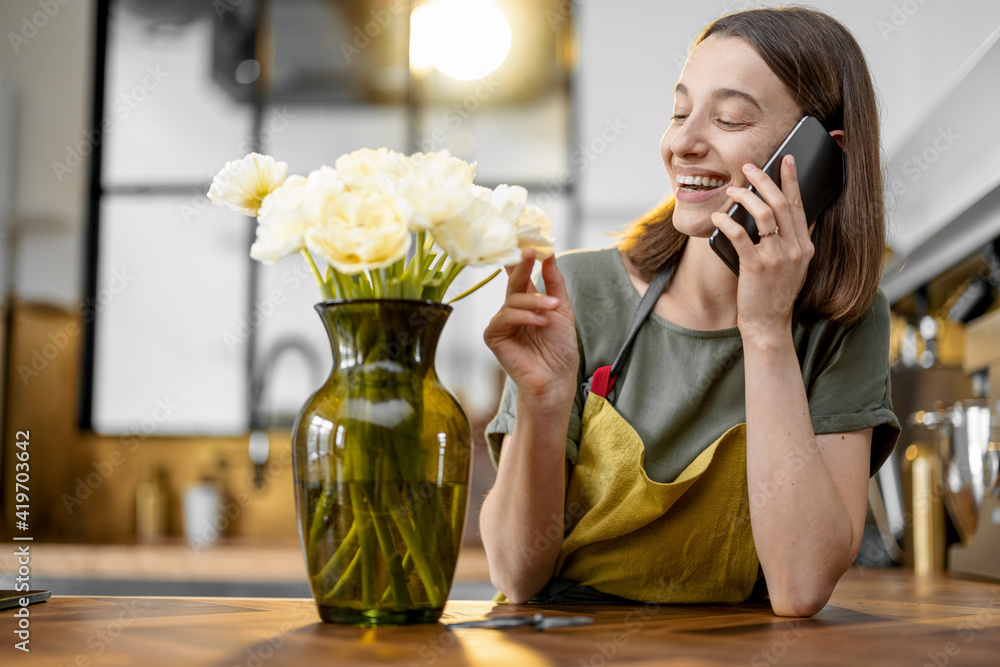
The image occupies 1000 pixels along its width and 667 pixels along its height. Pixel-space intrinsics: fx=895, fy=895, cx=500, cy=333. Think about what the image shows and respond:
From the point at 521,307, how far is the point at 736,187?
1.27 ft

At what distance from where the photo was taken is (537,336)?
33.1 inches

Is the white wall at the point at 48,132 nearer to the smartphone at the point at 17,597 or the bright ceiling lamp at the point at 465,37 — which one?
the bright ceiling lamp at the point at 465,37

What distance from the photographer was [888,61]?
7.64 ft

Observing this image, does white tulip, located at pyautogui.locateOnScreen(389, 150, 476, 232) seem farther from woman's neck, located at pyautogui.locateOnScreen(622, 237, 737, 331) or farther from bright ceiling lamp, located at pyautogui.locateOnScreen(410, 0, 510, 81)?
bright ceiling lamp, located at pyautogui.locateOnScreen(410, 0, 510, 81)

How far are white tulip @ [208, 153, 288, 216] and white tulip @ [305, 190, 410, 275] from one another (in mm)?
116

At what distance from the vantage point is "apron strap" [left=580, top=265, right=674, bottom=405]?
1136 mm

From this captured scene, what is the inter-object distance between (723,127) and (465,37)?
2198 mm

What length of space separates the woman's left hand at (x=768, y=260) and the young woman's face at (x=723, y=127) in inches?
2.9

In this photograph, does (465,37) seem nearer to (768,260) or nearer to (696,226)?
(696,226)

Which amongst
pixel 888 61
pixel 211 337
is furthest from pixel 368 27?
pixel 888 61

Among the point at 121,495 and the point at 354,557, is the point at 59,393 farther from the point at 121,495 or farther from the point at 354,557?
the point at 354,557

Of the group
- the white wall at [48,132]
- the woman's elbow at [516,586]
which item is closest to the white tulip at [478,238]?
the woman's elbow at [516,586]

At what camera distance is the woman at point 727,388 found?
37.4 inches

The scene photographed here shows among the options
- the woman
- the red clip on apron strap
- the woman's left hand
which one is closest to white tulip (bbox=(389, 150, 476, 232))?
the woman
